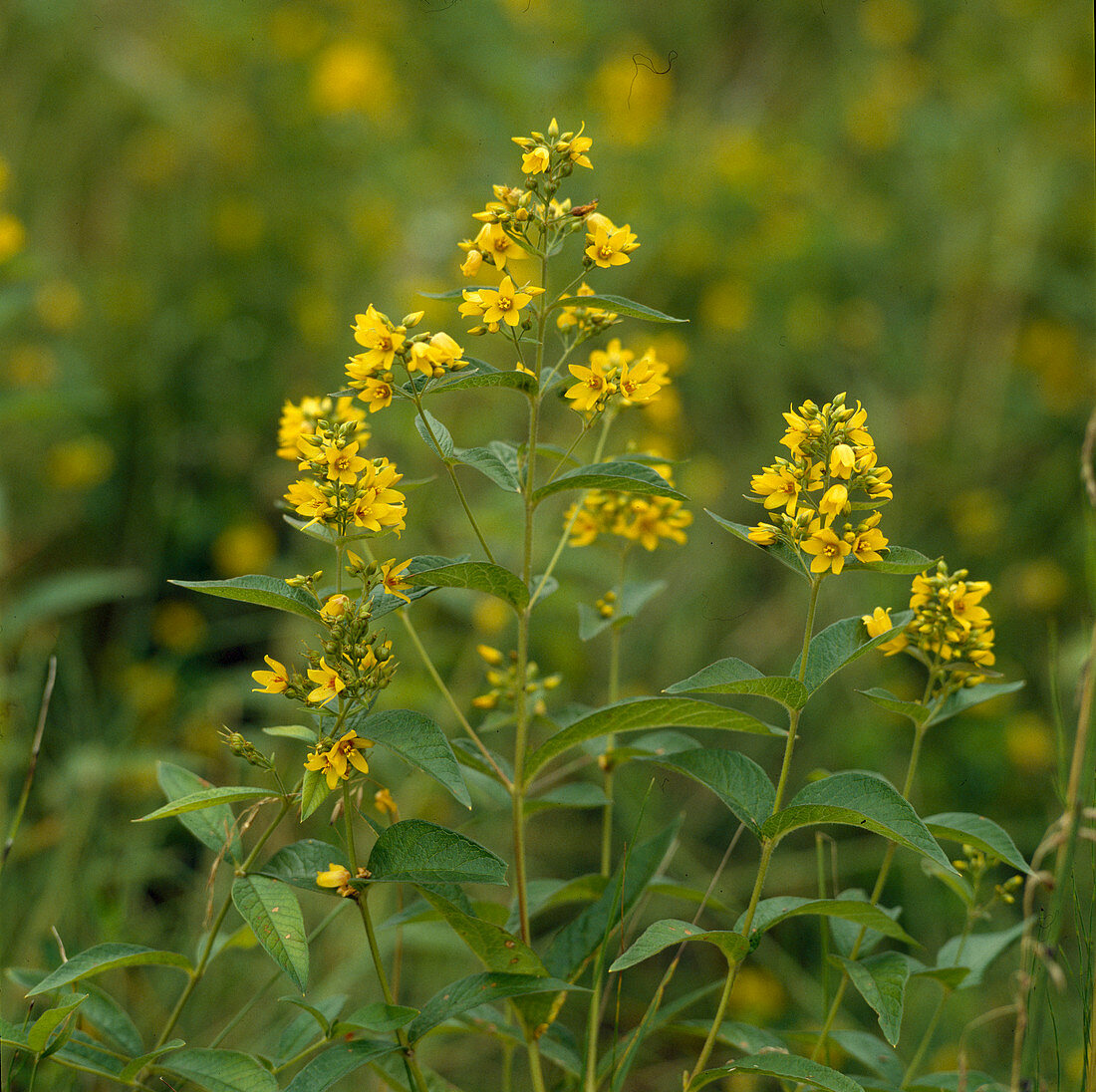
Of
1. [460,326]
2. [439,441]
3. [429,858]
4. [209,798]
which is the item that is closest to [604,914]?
[429,858]

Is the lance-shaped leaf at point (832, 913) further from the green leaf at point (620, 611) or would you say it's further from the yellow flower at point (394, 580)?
the yellow flower at point (394, 580)

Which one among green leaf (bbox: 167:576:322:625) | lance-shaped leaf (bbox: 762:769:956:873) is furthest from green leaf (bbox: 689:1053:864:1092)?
green leaf (bbox: 167:576:322:625)

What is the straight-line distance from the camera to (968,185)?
14.2 ft

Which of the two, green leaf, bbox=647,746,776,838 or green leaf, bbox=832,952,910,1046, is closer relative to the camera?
green leaf, bbox=832,952,910,1046

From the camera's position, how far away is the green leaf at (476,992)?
114 centimetres

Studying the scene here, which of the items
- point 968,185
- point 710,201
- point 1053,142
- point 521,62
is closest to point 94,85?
point 521,62

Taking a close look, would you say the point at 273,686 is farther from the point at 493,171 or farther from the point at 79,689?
the point at 493,171

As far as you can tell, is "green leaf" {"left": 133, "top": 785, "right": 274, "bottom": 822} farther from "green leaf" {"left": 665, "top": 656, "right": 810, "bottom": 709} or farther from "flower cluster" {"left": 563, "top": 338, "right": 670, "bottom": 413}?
"flower cluster" {"left": 563, "top": 338, "right": 670, "bottom": 413}

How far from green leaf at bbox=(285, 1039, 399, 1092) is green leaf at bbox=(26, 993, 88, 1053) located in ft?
0.83

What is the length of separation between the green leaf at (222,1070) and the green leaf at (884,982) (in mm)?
669

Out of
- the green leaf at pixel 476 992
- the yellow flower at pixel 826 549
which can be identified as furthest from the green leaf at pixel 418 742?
the yellow flower at pixel 826 549

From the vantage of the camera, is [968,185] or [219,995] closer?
[219,995]

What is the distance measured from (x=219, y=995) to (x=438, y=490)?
1665 millimetres

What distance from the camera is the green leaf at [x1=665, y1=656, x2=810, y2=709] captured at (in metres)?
1.07
